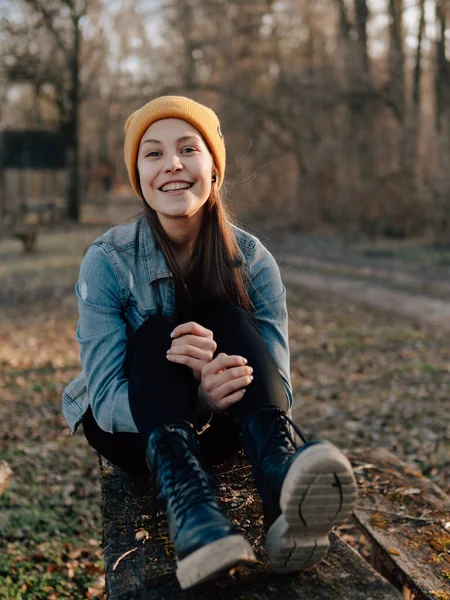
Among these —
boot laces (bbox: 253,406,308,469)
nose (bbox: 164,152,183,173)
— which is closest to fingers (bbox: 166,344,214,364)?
boot laces (bbox: 253,406,308,469)

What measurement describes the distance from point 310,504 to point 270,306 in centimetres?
97

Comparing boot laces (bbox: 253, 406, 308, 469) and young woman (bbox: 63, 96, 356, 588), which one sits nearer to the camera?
young woman (bbox: 63, 96, 356, 588)

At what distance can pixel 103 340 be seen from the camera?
Answer: 240cm

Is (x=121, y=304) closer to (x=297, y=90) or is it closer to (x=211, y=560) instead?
(x=211, y=560)

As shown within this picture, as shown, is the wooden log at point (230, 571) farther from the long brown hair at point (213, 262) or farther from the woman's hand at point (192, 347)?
the long brown hair at point (213, 262)

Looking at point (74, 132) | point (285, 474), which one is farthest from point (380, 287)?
point (74, 132)

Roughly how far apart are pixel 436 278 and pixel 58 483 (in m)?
9.85

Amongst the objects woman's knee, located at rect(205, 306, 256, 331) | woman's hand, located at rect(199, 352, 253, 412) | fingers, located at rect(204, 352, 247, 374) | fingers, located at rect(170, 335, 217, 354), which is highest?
woman's knee, located at rect(205, 306, 256, 331)

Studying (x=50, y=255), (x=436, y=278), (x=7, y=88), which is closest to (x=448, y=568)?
(x=436, y=278)

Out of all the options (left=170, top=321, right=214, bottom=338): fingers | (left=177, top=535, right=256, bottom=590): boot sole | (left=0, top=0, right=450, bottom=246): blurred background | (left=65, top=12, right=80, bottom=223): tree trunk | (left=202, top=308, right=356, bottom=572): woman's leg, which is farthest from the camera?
(left=65, top=12, right=80, bottom=223): tree trunk

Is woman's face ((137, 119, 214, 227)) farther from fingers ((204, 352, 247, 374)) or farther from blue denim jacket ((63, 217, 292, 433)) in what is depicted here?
fingers ((204, 352, 247, 374))

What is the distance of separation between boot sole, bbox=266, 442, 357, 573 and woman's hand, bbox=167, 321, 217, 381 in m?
0.54

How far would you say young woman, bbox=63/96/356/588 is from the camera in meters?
1.80

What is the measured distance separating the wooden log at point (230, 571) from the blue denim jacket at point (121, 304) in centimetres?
34
